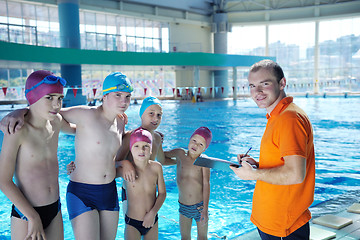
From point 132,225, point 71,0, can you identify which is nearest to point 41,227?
point 132,225

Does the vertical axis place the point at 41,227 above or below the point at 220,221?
above

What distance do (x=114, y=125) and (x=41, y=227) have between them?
893mm

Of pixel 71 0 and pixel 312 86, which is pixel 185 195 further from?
pixel 312 86

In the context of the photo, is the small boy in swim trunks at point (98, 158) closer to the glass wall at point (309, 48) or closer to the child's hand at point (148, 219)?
the child's hand at point (148, 219)

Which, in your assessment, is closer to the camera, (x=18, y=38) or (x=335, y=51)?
(x=18, y=38)

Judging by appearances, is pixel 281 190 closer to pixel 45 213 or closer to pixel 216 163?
pixel 216 163

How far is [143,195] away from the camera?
2484 mm

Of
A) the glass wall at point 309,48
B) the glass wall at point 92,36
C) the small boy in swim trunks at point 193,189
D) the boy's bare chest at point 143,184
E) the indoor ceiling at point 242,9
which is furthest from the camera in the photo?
the glass wall at point 309,48

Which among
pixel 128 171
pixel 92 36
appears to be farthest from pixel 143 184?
pixel 92 36

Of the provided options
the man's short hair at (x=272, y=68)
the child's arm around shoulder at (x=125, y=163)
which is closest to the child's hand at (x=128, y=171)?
the child's arm around shoulder at (x=125, y=163)

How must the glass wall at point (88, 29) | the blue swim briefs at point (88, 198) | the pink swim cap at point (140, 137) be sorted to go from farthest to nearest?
the glass wall at point (88, 29) < the pink swim cap at point (140, 137) < the blue swim briefs at point (88, 198)

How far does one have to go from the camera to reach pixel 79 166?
2396 millimetres

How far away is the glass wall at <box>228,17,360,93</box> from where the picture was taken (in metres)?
32.4

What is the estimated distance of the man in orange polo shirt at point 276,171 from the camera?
168 cm
